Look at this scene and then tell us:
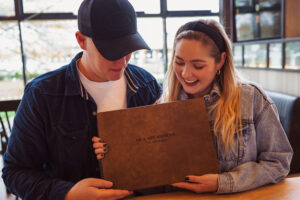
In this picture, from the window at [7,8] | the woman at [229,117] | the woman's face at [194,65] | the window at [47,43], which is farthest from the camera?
the window at [47,43]

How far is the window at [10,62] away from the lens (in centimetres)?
489

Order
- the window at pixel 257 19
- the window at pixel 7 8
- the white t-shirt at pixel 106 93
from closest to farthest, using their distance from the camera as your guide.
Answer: the white t-shirt at pixel 106 93, the window at pixel 257 19, the window at pixel 7 8

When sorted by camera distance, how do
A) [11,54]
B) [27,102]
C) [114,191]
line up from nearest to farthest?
[114,191]
[27,102]
[11,54]

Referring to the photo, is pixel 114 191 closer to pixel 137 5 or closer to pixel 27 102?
pixel 27 102

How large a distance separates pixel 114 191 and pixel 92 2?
0.68 meters

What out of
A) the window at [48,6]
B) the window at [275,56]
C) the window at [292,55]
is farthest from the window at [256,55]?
the window at [48,6]

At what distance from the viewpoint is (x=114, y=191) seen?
91cm

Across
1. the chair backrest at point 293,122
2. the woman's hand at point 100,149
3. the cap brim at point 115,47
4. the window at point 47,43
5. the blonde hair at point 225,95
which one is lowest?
the chair backrest at point 293,122

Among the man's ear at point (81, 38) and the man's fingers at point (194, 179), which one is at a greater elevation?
the man's ear at point (81, 38)

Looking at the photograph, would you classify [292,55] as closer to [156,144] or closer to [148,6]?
[156,144]

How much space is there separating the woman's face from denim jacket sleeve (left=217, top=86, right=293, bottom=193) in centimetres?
21

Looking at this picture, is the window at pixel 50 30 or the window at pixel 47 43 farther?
the window at pixel 47 43

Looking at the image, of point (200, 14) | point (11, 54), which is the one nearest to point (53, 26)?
point (11, 54)

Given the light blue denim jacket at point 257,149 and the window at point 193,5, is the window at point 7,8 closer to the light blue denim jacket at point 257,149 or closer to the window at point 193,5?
the window at point 193,5
